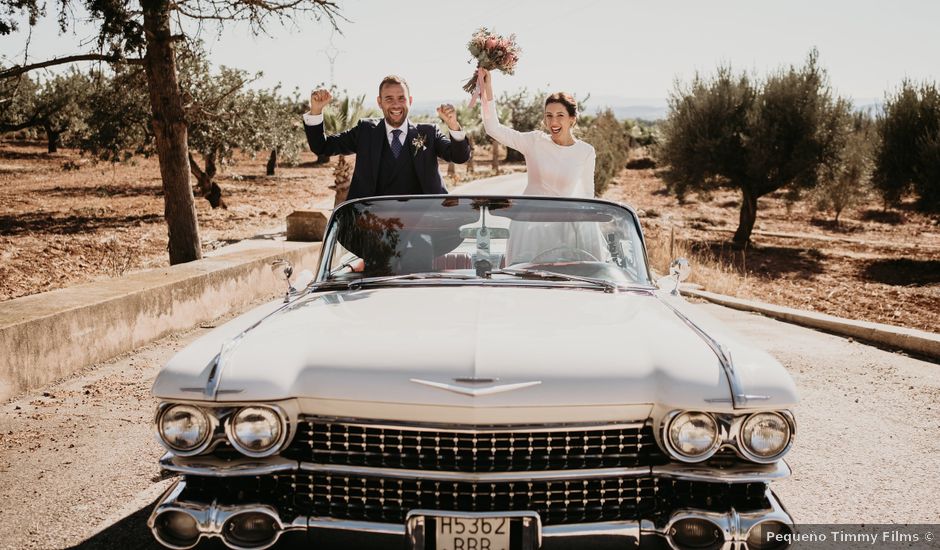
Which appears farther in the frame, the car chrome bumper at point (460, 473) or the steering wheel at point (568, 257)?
the steering wheel at point (568, 257)

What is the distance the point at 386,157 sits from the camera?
571cm

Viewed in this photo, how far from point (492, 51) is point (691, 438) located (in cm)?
409

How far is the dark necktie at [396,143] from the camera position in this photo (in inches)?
225

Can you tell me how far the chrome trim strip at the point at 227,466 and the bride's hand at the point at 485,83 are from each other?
393cm

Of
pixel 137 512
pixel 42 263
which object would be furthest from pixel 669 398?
pixel 42 263

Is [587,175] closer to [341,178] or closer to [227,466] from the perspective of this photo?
[227,466]

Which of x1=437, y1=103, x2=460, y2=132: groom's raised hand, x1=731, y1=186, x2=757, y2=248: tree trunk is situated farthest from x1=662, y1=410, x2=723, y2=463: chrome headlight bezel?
x1=731, y1=186, x2=757, y2=248: tree trunk

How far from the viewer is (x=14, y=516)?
3779mm

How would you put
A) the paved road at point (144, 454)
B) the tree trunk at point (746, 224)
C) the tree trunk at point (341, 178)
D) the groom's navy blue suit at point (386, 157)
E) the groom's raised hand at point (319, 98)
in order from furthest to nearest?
the tree trunk at point (746, 224)
the tree trunk at point (341, 178)
the groom's navy blue suit at point (386, 157)
the groom's raised hand at point (319, 98)
the paved road at point (144, 454)

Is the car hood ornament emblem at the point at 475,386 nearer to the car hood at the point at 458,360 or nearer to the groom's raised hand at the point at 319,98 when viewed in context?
the car hood at the point at 458,360

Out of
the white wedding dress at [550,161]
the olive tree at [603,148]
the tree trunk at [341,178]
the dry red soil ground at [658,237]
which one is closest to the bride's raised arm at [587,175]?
the white wedding dress at [550,161]

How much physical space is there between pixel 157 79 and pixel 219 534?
28.9 feet

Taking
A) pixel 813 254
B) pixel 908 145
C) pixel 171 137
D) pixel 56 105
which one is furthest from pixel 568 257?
pixel 56 105

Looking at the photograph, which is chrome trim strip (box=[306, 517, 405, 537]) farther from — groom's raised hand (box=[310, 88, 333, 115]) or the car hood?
groom's raised hand (box=[310, 88, 333, 115])
